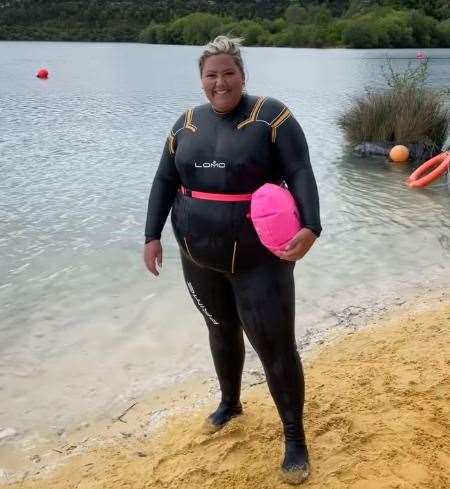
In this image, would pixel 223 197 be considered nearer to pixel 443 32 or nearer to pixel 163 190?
pixel 163 190

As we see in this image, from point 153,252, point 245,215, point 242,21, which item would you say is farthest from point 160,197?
point 242,21

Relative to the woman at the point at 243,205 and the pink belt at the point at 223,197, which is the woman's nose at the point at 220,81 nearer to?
the woman at the point at 243,205

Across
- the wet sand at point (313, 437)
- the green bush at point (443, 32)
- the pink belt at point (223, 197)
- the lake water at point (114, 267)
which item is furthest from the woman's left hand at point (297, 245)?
the green bush at point (443, 32)

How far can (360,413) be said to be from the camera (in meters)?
3.56

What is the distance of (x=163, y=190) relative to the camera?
318 centimetres

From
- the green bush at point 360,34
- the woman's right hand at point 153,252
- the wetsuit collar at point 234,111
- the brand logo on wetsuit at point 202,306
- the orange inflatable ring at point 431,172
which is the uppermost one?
the wetsuit collar at point 234,111

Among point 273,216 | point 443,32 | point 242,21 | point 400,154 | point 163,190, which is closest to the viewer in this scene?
point 273,216

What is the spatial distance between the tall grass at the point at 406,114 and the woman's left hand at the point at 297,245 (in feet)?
37.8

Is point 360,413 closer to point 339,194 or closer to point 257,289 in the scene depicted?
point 257,289

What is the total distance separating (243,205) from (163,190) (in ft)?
1.70

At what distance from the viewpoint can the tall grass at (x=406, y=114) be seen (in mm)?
13539

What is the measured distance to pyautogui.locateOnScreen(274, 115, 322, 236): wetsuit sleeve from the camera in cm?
280

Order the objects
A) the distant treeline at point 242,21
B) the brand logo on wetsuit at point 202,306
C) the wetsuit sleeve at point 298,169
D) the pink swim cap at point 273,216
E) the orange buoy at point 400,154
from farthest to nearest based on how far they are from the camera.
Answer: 1. the distant treeline at point 242,21
2. the orange buoy at point 400,154
3. the brand logo on wetsuit at point 202,306
4. the wetsuit sleeve at point 298,169
5. the pink swim cap at point 273,216

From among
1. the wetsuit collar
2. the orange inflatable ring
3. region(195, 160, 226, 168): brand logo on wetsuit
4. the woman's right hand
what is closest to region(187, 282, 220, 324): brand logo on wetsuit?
the woman's right hand
